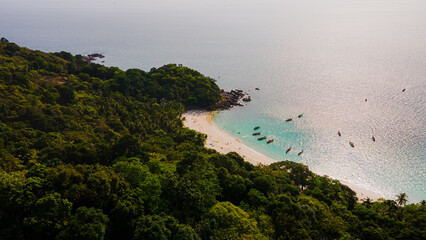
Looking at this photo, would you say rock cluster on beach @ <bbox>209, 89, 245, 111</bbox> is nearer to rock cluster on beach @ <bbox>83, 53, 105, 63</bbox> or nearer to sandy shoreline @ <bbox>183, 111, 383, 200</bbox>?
sandy shoreline @ <bbox>183, 111, 383, 200</bbox>

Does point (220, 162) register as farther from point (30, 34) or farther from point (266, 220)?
point (30, 34)

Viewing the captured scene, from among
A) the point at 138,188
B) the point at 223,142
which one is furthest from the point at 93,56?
the point at 138,188

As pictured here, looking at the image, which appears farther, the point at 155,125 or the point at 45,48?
the point at 45,48

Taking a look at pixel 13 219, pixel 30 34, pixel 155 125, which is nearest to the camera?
pixel 13 219

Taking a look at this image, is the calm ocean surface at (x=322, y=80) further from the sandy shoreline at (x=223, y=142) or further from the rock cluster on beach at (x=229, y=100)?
the rock cluster on beach at (x=229, y=100)

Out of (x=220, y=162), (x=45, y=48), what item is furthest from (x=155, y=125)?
(x=45, y=48)

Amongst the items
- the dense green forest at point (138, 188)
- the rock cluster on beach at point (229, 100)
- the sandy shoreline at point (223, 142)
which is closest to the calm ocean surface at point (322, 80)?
the sandy shoreline at point (223, 142)

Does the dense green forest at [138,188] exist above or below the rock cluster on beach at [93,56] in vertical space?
below
